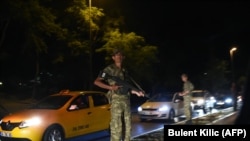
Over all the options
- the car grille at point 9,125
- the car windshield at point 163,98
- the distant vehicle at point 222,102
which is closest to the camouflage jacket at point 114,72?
the car grille at point 9,125

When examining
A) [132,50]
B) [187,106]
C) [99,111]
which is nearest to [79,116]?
[99,111]

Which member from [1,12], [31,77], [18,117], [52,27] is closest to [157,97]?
[52,27]

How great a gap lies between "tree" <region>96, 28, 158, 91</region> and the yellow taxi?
16688 millimetres

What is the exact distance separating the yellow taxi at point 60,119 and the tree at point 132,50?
16688 millimetres

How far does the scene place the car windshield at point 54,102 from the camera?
11672 millimetres

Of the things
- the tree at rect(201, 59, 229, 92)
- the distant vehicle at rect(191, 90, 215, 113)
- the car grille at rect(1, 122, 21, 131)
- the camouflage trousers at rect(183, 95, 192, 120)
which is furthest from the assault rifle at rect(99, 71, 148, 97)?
the tree at rect(201, 59, 229, 92)

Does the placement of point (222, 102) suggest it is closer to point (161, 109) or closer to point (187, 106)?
point (161, 109)

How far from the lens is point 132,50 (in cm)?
3070

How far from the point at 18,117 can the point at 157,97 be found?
11.5 m

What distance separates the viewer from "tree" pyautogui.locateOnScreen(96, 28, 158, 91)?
29734 millimetres

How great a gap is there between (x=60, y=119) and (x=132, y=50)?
19885 mm

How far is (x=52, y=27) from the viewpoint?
1010 inches

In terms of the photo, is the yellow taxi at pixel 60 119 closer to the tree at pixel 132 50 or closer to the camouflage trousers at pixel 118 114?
the camouflage trousers at pixel 118 114

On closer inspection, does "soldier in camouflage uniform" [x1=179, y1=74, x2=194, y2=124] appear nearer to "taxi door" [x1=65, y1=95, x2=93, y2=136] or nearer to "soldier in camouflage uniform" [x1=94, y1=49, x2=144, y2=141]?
"taxi door" [x1=65, y1=95, x2=93, y2=136]
